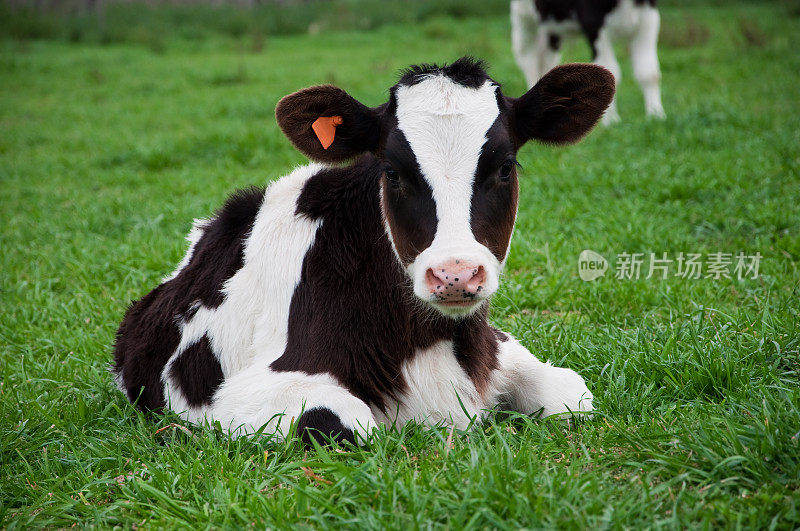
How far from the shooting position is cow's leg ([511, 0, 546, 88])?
10414 millimetres

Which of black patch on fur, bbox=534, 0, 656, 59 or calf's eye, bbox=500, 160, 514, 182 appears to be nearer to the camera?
calf's eye, bbox=500, 160, 514, 182

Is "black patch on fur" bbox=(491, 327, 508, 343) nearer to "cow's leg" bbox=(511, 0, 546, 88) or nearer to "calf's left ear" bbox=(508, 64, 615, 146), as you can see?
"calf's left ear" bbox=(508, 64, 615, 146)

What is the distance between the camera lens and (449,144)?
9.85 feet

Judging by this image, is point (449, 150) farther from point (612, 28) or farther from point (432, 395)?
point (612, 28)

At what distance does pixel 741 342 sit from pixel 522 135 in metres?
1.44

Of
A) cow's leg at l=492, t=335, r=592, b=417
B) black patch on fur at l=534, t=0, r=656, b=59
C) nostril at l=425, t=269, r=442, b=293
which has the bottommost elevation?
cow's leg at l=492, t=335, r=592, b=417

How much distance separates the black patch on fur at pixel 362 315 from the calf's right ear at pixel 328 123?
0.14 m

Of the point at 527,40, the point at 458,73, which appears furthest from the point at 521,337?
the point at 527,40

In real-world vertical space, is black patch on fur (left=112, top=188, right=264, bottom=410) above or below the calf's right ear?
below

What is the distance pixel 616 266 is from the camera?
17.2 ft

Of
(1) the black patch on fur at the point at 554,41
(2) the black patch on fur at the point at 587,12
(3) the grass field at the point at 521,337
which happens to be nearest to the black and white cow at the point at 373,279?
(3) the grass field at the point at 521,337

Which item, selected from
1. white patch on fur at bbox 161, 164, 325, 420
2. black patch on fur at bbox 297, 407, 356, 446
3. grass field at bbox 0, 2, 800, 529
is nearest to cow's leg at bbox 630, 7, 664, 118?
grass field at bbox 0, 2, 800, 529

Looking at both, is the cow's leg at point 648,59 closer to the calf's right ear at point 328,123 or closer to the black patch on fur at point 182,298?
the calf's right ear at point 328,123

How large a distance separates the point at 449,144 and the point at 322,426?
3.95 ft
